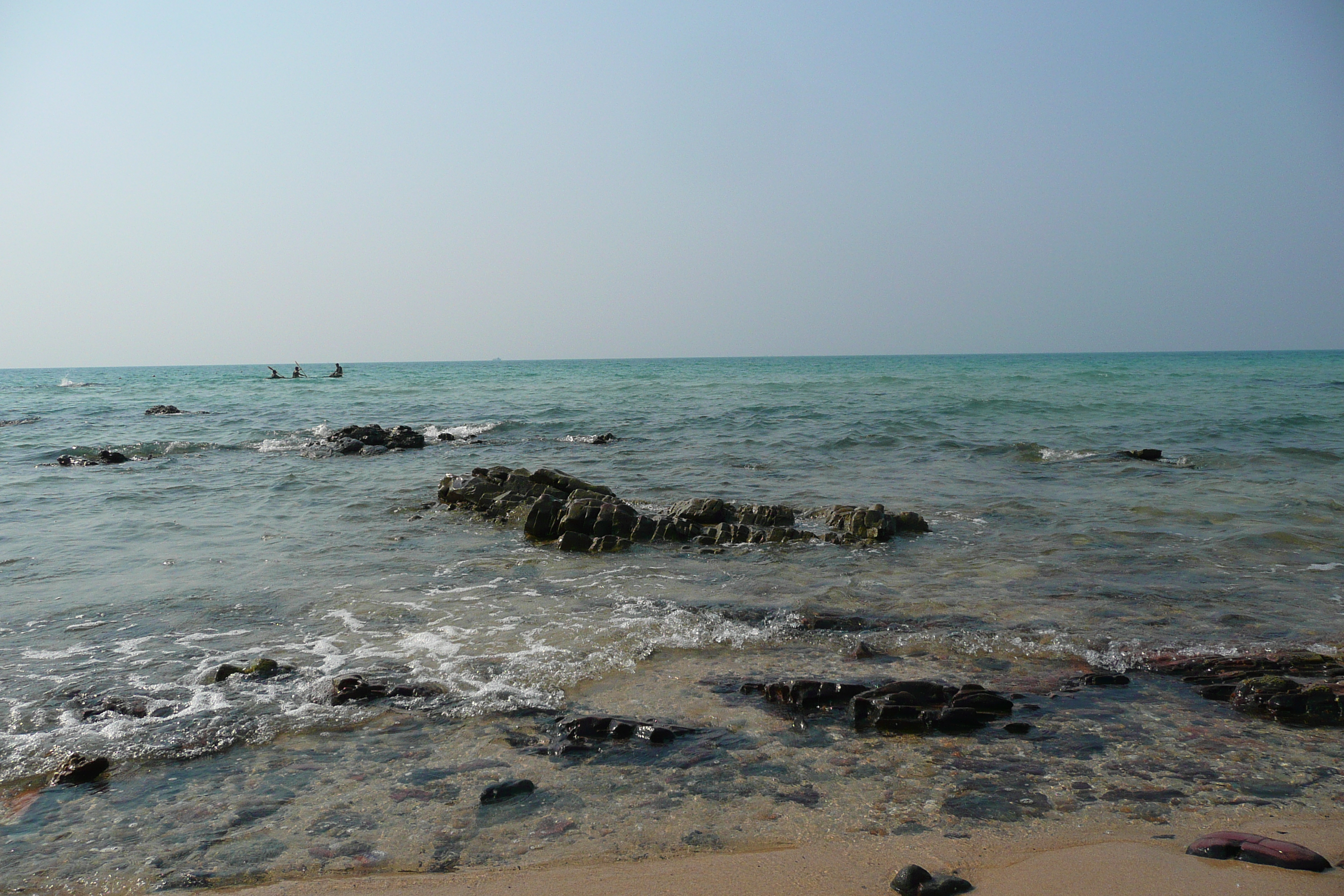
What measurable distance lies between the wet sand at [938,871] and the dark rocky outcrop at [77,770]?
1.79 meters

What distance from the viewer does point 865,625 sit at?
7.09 meters

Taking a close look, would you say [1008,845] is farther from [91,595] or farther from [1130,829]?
[91,595]

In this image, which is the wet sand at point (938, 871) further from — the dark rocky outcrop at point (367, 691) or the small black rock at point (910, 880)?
the dark rocky outcrop at point (367, 691)

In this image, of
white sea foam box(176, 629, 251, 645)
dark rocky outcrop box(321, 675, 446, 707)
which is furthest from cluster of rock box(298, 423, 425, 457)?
dark rocky outcrop box(321, 675, 446, 707)

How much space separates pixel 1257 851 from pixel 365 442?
2154 cm

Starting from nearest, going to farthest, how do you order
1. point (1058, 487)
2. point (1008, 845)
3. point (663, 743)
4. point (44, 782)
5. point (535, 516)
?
point (1008, 845) → point (44, 782) → point (663, 743) → point (535, 516) → point (1058, 487)

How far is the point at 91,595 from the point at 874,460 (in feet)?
48.3

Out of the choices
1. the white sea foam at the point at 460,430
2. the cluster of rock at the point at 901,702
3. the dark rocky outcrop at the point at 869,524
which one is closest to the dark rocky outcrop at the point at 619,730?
the cluster of rock at the point at 901,702

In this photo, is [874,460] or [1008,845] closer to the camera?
[1008,845]

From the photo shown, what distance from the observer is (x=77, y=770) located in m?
4.42

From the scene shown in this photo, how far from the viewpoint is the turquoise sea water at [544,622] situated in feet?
13.1

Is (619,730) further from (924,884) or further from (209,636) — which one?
(209,636)

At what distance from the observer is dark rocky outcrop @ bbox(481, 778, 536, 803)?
13.6 ft

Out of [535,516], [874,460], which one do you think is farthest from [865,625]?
[874,460]
